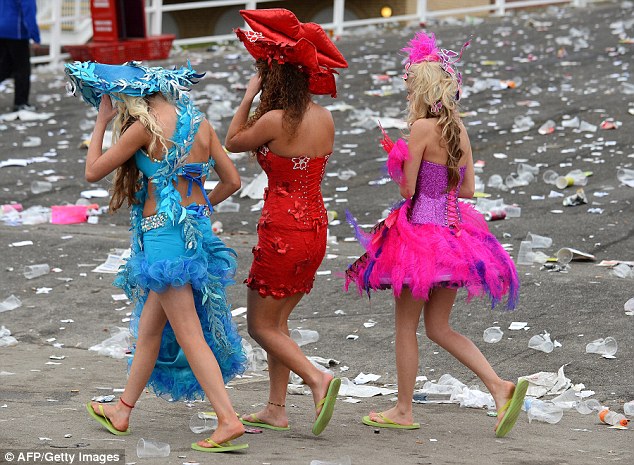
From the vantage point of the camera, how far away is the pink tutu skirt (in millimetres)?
4934

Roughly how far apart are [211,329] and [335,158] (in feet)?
21.3

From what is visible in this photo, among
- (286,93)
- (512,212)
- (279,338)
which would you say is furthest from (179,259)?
(512,212)

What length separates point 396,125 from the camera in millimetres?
12258

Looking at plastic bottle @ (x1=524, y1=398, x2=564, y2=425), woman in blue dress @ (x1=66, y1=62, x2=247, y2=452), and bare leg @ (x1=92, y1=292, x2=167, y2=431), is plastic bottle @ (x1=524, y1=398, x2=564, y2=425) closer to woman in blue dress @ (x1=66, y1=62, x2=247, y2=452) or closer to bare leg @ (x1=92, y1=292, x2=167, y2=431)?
woman in blue dress @ (x1=66, y1=62, x2=247, y2=452)

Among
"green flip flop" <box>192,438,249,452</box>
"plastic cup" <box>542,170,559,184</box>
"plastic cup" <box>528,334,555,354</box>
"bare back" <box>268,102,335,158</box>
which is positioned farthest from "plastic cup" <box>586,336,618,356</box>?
"plastic cup" <box>542,170,559,184</box>

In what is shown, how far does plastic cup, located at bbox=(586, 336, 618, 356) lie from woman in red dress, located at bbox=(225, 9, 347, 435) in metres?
1.84

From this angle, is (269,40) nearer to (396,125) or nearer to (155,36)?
(396,125)

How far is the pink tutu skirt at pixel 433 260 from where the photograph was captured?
16.2ft

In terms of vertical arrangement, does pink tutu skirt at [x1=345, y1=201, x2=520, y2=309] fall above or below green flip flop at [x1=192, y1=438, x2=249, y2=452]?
above

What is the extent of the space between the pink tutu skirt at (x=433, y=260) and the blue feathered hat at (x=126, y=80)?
44.0 inches

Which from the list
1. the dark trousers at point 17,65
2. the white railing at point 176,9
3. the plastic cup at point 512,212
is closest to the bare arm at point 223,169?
the plastic cup at point 512,212

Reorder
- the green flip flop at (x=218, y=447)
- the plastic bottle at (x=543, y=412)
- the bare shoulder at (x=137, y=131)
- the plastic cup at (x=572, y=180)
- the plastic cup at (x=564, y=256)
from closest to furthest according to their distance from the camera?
the green flip flop at (x=218, y=447) → the bare shoulder at (x=137, y=131) → the plastic bottle at (x=543, y=412) → the plastic cup at (x=564, y=256) → the plastic cup at (x=572, y=180)

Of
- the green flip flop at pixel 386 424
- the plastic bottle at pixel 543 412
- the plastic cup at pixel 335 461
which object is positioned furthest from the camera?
the plastic bottle at pixel 543 412

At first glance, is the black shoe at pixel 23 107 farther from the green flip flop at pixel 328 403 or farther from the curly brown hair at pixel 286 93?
the green flip flop at pixel 328 403
